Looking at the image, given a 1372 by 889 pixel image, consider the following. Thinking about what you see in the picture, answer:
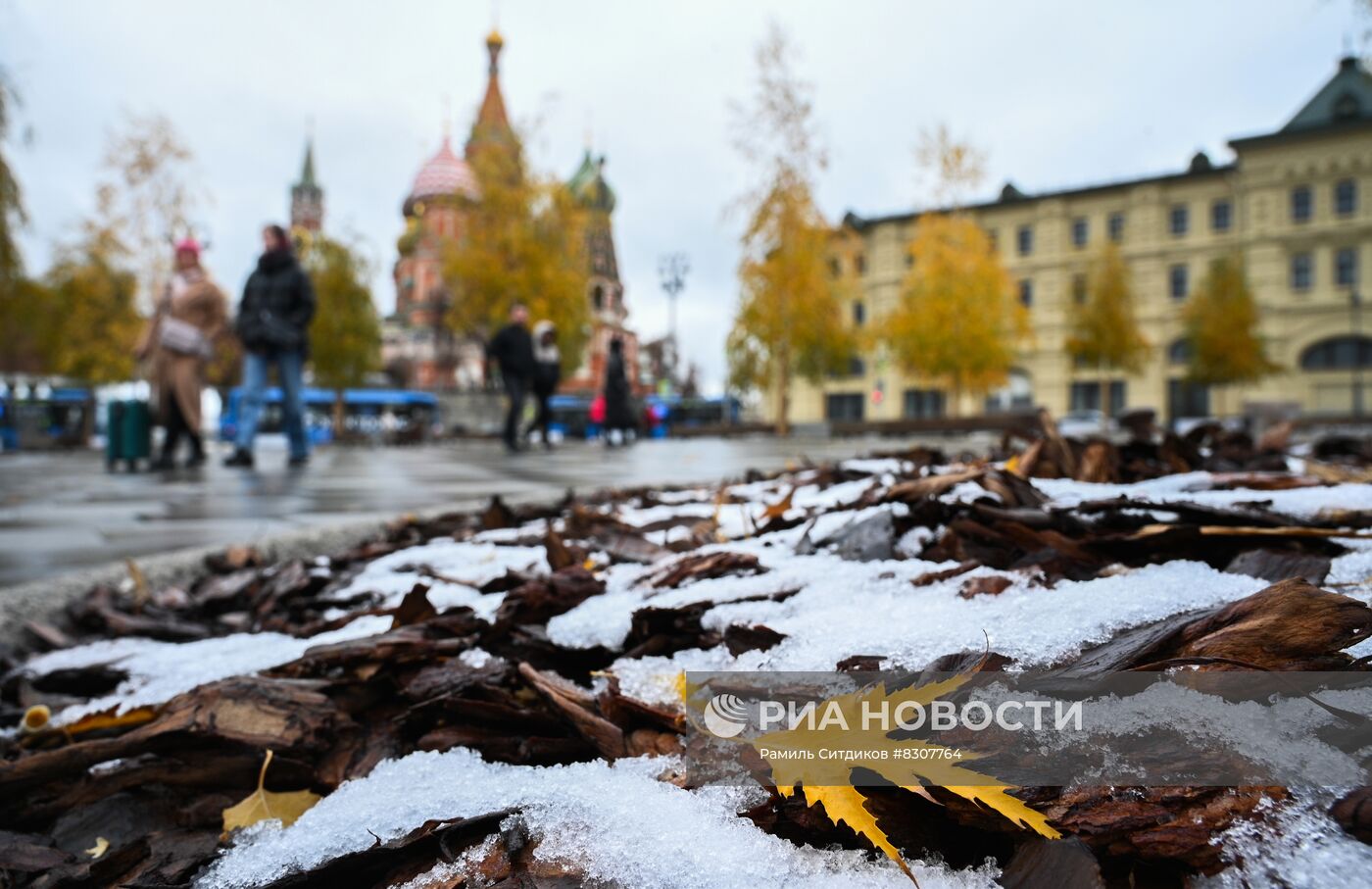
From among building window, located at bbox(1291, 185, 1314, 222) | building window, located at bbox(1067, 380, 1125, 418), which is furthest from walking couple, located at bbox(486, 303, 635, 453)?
building window, located at bbox(1291, 185, 1314, 222)

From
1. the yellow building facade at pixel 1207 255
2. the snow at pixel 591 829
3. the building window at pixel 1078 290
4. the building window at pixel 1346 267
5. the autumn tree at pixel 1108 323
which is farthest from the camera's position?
the building window at pixel 1346 267

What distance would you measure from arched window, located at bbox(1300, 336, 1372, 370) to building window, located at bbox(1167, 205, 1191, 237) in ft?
27.7

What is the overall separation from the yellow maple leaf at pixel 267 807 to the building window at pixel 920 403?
49.7 meters

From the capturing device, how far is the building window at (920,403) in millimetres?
48875

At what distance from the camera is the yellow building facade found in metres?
37.4

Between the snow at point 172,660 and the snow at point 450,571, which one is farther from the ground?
the snow at point 450,571

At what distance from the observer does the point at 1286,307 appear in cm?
3844

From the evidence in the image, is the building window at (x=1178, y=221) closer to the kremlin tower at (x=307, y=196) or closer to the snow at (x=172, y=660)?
the snow at (x=172, y=660)

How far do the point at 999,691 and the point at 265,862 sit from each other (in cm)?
72

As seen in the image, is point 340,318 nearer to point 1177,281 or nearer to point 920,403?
point 920,403

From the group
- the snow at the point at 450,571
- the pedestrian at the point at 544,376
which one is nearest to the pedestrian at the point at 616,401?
the pedestrian at the point at 544,376

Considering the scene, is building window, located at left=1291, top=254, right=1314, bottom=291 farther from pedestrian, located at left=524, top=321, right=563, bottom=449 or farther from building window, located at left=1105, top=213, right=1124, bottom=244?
pedestrian, located at left=524, top=321, right=563, bottom=449

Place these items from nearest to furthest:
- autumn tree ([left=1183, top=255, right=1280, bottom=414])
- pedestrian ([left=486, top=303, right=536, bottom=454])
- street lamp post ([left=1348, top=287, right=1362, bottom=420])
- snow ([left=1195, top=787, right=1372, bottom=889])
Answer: snow ([left=1195, top=787, right=1372, bottom=889]) → pedestrian ([left=486, top=303, right=536, bottom=454]) → autumn tree ([left=1183, top=255, right=1280, bottom=414]) → street lamp post ([left=1348, top=287, right=1362, bottom=420])

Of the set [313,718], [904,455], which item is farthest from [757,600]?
[904,455]
